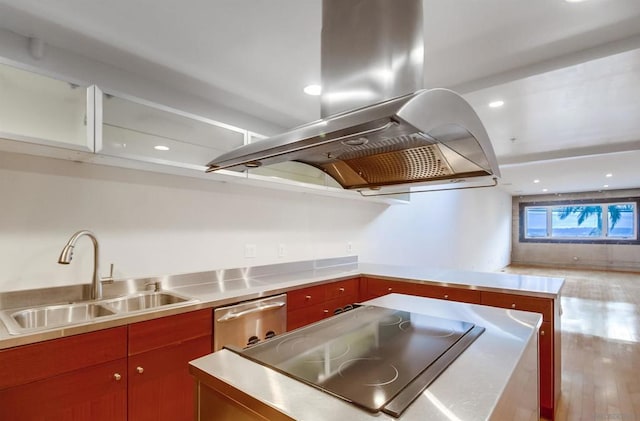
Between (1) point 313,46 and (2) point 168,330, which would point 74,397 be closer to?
(2) point 168,330

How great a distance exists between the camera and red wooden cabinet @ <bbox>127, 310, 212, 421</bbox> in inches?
60.8

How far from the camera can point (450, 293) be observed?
99.1 inches

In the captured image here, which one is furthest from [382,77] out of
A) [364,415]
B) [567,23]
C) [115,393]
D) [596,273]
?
[596,273]

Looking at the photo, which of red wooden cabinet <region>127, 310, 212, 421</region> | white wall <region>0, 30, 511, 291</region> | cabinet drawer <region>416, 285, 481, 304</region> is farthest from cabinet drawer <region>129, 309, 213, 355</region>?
cabinet drawer <region>416, 285, 481, 304</region>

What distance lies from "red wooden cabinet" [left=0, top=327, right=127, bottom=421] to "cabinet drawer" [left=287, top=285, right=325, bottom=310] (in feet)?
3.54

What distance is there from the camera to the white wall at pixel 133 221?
68.4 inches

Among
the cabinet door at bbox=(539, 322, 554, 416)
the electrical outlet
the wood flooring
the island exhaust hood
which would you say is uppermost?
the island exhaust hood

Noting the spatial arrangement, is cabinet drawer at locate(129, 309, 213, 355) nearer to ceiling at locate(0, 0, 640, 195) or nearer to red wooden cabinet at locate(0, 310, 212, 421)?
red wooden cabinet at locate(0, 310, 212, 421)

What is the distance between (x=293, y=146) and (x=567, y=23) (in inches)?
65.5

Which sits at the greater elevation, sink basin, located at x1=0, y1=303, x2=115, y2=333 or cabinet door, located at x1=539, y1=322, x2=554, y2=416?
sink basin, located at x1=0, y1=303, x2=115, y2=333

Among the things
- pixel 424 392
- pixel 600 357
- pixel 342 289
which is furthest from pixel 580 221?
pixel 424 392

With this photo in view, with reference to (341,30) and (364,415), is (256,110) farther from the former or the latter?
(364,415)

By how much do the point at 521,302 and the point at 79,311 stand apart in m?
2.68

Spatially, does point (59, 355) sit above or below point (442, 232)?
below
